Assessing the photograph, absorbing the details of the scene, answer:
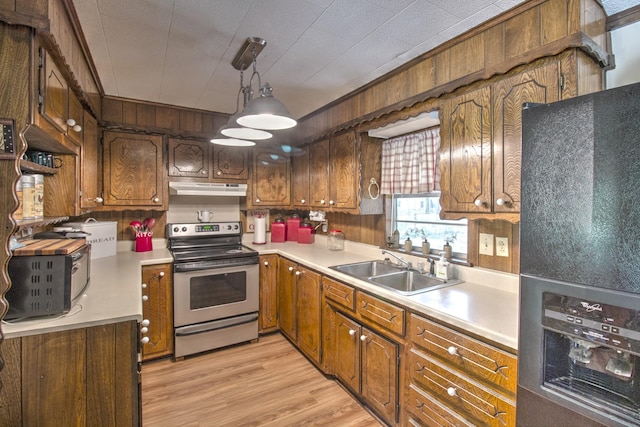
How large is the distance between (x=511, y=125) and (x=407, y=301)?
1.01 metres

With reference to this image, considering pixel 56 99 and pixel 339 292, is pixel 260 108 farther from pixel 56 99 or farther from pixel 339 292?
pixel 339 292

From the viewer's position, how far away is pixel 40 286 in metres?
1.42

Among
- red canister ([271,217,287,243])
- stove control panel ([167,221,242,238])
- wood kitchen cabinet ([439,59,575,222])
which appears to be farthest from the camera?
red canister ([271,217,287,243])

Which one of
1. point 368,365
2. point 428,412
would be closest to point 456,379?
point 428,412

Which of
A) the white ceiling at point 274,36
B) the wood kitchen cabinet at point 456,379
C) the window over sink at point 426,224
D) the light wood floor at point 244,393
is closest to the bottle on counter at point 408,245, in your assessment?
the window over sink at point 426,224

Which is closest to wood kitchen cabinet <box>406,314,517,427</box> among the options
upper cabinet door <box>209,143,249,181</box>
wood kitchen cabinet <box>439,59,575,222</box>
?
wood kitchen cabinet <box>439,59,575,222</box>

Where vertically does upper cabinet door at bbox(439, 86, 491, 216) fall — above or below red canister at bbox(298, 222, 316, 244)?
above

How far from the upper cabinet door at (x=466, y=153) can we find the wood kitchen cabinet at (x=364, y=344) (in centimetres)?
70

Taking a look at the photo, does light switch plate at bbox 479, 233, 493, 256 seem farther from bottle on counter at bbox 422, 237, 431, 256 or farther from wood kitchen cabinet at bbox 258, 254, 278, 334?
wood kitchen cabinet at bbox 258, 254, 278, 334

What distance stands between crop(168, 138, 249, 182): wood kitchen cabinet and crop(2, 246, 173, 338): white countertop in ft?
3.57

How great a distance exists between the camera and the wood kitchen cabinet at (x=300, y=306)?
8.46ft

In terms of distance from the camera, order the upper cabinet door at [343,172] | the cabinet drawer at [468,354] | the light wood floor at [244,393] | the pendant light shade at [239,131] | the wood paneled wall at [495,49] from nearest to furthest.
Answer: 1. the cabinet drawer at [468,354]
2. the wood paneled wall at [495,49]
3. the pendant light shade at [239,131]
4. the light wood floor at [244,393]
5. the upper cabinet door at [343,172]

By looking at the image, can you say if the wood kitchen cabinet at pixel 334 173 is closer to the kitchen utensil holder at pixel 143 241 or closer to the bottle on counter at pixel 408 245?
the bottle on counter at pixel 408 245

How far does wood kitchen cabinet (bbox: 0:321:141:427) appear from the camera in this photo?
4.33ft
